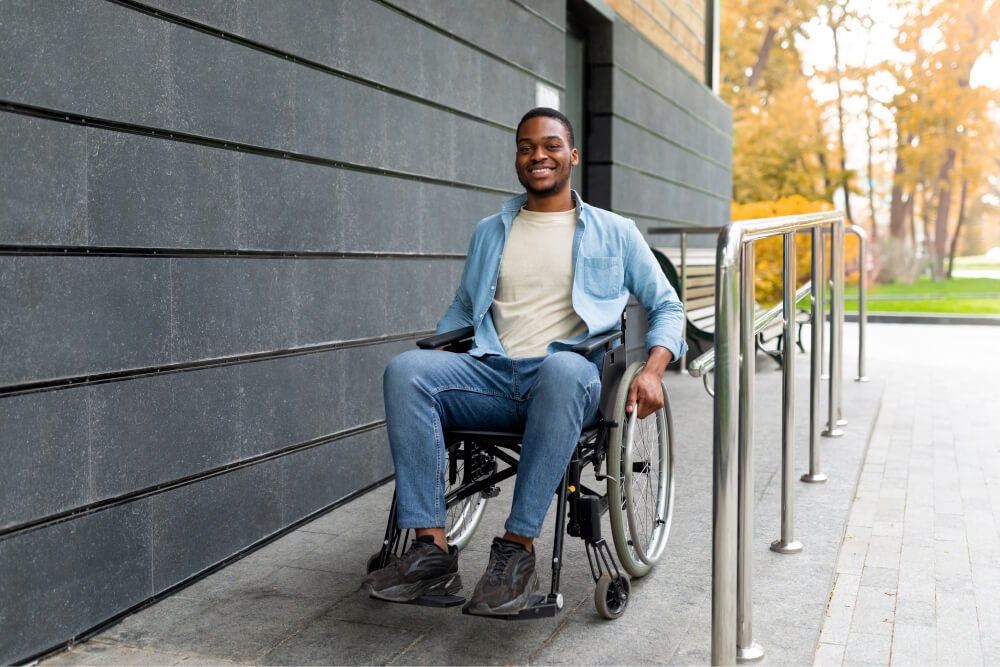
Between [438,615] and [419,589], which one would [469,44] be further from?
[419,589]

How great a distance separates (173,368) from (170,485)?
346mm

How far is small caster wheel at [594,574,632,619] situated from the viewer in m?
2.75

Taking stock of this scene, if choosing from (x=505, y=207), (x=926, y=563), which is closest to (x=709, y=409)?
(x=926, y=563)

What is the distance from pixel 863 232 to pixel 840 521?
13.3 ft

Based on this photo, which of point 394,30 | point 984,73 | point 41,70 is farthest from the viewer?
point 984,73

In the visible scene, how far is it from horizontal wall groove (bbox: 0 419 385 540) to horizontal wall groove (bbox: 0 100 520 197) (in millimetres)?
1002

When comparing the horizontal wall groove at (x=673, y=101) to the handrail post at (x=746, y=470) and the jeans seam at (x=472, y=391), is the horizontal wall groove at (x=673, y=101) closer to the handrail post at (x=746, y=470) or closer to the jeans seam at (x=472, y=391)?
the jeans seam at (x=472, y=391)

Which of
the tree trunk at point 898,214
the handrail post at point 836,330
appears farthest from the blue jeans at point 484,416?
the tree trunk at point 898,214

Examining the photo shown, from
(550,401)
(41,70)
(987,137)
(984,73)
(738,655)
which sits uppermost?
(984,73)

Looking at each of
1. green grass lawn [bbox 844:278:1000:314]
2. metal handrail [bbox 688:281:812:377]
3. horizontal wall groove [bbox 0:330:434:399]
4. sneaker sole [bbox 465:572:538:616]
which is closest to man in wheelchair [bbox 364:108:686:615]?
sneaker sole [bbox 465:572:538:616]

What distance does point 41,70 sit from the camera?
2541 mm

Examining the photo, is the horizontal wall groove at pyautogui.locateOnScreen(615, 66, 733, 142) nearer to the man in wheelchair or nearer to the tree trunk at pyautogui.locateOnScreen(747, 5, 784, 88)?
the man in wheelchair

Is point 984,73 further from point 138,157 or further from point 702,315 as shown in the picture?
point 138,157

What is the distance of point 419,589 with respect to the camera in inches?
100
